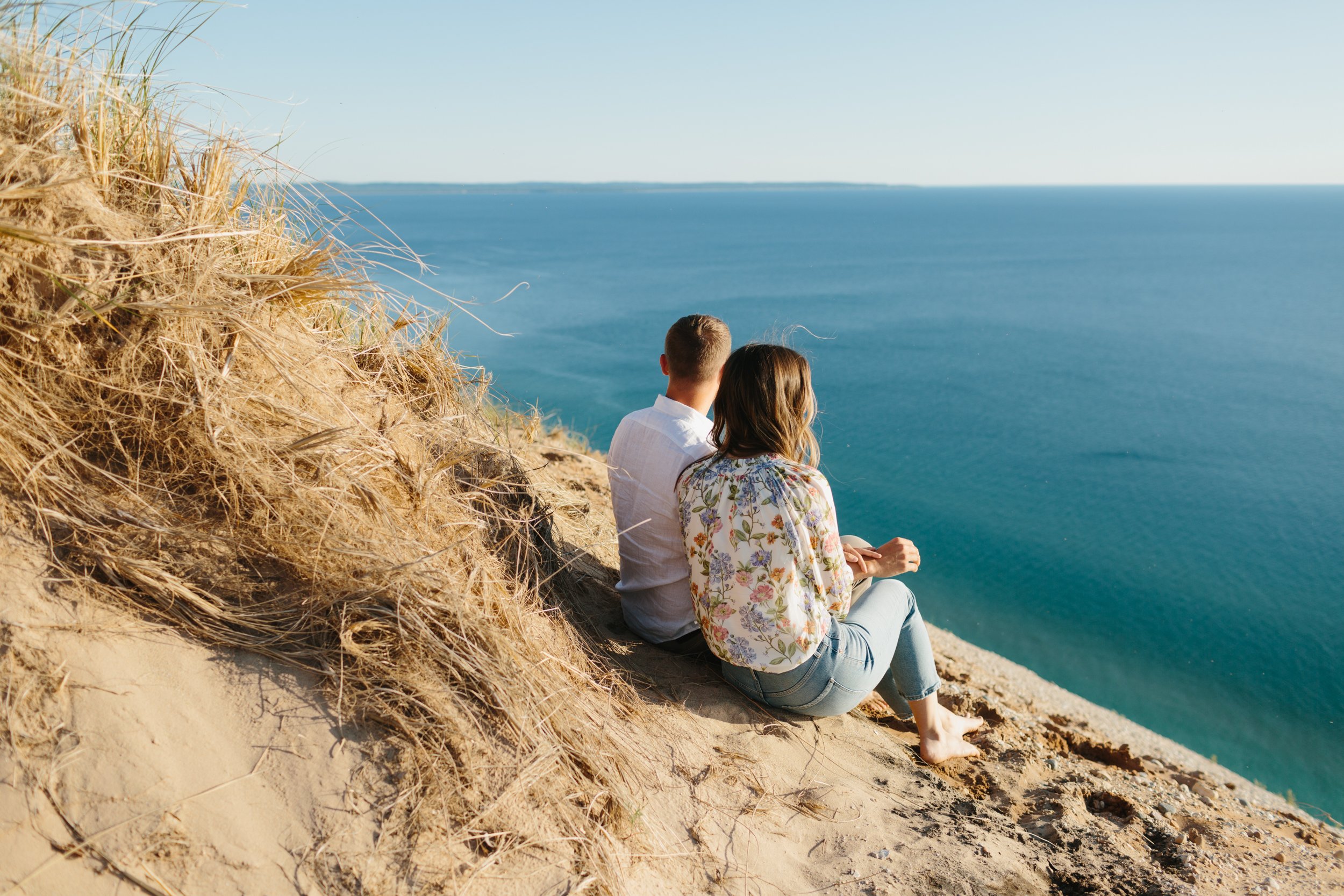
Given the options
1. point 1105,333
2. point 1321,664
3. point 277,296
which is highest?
point 277,296

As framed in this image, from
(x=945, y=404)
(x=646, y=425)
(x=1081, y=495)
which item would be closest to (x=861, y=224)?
(x=945, y=404)

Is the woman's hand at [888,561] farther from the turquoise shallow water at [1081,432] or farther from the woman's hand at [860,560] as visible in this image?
the turquoise shallow water at [1081,432]

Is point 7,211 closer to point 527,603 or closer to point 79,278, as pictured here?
point 79,278

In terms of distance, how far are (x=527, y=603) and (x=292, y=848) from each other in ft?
3.78

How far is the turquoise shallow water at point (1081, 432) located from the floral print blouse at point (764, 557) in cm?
708

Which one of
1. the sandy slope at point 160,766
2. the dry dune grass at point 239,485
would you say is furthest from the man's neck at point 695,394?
the sandy slope at point 160,766

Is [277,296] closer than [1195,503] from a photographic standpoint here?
Yes

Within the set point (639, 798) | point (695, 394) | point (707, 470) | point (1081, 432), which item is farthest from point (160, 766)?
point (1081, 432)

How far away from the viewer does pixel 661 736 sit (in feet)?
9.20

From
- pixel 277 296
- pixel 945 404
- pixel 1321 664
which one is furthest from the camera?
pixel 945 404

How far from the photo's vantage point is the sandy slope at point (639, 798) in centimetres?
182

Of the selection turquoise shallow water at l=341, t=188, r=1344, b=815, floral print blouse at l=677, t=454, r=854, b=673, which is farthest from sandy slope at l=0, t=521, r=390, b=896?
turquoise shallow water at l=341, t=188, r=1344, b=815

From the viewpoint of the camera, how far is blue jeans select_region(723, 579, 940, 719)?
285 centimetres

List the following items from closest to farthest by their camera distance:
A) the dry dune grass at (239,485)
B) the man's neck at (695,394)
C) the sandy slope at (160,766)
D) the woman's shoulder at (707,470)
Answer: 1. the sandy slope at (160,766)
2. the dry dune grass at (239,485)
3. the woman's shoulder at (707,470)
4. the man's neck at (695,394)
